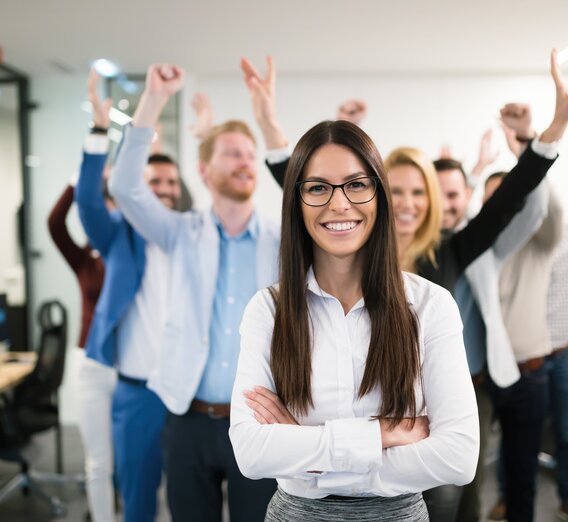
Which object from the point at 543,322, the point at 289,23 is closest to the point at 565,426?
the point at 543,322

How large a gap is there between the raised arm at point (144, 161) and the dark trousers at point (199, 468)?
629 mm

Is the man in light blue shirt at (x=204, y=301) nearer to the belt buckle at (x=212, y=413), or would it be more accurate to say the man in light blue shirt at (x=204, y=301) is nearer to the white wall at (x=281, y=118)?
the belt buckle at (x=212, y=413)

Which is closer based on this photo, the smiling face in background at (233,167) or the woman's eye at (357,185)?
the woman's eye at (357,185)

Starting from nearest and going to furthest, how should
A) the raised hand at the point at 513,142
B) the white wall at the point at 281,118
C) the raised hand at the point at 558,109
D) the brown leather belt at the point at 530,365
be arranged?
1. the raised hand at the point at 558,109
2. the raised hand at the point at 513,142
3. the brown leather belt at the point at 530,365
4. the white wall at the point at 281,118

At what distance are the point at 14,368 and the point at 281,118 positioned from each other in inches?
103

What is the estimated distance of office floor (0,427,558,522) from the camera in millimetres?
2678

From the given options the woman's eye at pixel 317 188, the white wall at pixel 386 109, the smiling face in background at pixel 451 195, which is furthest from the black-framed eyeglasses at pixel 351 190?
the white wall at pixel 386 109

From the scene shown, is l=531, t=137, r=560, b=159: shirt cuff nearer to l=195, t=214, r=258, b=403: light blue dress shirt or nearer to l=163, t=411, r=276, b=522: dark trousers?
l=195, t=214, r=258, b=403: light blue dress shirt

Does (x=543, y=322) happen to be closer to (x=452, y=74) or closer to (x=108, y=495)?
(x=452, y=74)

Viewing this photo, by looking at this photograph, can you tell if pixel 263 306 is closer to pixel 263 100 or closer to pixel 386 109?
pixel 263 100

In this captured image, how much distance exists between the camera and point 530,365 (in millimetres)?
2154

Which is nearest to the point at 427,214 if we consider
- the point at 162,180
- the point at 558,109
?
the point at 558,109

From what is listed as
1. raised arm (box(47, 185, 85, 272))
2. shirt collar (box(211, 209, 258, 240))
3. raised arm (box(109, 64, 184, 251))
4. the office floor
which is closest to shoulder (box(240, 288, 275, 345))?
shirt collar (box(211, 209, 258, 240))

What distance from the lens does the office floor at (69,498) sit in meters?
2.68
